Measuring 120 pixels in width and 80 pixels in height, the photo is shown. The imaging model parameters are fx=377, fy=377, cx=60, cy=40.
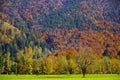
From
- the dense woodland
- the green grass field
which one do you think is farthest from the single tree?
the green grass field

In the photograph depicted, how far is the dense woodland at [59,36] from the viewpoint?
1427 cm

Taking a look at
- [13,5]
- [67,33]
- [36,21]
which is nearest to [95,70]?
[67,33]

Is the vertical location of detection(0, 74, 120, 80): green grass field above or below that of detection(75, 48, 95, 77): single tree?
below

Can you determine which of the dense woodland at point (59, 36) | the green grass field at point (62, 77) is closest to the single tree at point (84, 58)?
the dense woodland at point (59, 36)

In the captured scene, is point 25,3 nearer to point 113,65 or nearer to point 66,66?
point 66,66

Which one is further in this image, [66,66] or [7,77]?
[66,66]

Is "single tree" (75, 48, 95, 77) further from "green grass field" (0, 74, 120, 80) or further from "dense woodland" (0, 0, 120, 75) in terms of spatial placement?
"green grass field" (0, 74, 120, 80)

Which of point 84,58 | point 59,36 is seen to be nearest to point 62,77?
point 84,58

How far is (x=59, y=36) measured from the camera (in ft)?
48.8

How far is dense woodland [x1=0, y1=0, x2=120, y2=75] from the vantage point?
14273mm

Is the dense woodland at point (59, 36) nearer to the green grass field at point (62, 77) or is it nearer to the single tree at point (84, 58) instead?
the single tree at point (84, 58)

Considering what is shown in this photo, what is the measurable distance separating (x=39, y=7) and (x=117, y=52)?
3.62 meters

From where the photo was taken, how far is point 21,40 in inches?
563

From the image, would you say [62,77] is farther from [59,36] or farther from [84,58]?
[59,36]
